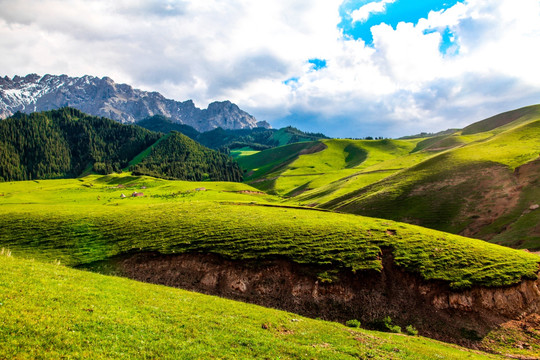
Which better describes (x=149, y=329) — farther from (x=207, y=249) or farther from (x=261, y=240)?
(x=261, y=240)

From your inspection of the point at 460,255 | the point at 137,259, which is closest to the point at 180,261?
the point at 137,259

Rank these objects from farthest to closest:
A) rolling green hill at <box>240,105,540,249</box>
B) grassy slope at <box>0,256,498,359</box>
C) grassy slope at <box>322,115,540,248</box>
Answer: grassy slope at <box>322,115,540,248</box> < rolling green hill at <box>240,105,540,249</box> < grassy slope at <box>0,256,498,359</box>


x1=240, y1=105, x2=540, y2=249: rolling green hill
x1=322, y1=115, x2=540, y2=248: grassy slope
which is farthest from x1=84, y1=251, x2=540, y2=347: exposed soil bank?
x1=322, y1=115, x2=540, y2=248: grassy slope

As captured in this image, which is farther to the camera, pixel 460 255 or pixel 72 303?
pixel 460 255

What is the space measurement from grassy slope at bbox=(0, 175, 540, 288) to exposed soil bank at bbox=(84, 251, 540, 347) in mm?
1051

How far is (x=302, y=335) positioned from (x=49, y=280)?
17.3 m

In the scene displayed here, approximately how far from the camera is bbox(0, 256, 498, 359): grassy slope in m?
11.5

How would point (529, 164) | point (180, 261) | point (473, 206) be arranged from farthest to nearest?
point (529, 164)
point (473, 206)
point (180, 261)

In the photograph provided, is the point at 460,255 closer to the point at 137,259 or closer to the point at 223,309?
the point at 223,309

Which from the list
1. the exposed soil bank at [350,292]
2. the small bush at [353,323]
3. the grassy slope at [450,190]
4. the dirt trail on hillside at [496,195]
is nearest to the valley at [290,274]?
the exposed soil bank at [350,292]

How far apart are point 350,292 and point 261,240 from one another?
11.6 meters

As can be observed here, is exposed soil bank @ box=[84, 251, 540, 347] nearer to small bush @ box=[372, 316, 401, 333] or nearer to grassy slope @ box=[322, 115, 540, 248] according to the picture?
small bush @ box=[372, 316, 401, 333]

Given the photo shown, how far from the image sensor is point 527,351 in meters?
20.4

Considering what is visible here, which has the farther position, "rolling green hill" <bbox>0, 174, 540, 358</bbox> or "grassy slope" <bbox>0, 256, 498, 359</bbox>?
"rolling green hill" <bbox>0, 174, 540, 358</bbox>
